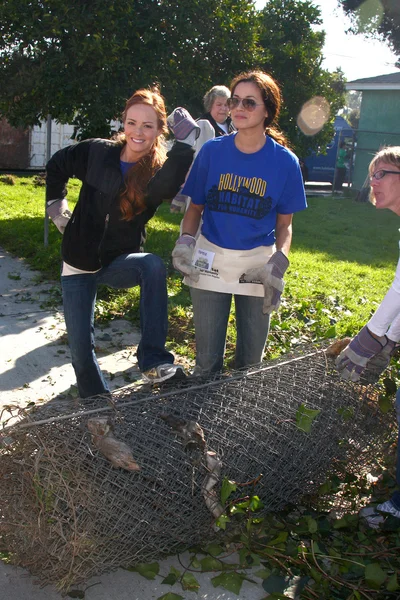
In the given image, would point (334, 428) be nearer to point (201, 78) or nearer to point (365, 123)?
point (201, 78)

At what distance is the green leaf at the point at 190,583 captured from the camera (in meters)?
A: 2.79

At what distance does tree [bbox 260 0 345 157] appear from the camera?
13.8 m

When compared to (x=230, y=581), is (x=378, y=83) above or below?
above

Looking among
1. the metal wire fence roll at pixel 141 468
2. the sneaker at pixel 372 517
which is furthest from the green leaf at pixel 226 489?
the sneaker at pixel 372 517

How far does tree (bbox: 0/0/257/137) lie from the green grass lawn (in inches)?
68.6

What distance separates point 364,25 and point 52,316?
71.3ft

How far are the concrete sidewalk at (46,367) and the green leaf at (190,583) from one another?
0.02 m

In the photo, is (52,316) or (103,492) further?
(52,316)

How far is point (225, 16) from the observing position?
8.89 meters

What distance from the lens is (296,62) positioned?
14.0 m

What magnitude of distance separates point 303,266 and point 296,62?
A: 264 inches

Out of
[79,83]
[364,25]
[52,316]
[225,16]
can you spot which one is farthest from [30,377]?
[364,25]

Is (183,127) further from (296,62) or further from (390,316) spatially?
(296,62)

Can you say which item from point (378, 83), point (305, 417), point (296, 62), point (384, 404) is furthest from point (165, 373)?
point (378, 83)
